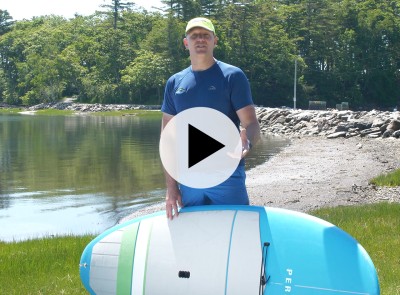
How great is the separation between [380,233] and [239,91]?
3405mm

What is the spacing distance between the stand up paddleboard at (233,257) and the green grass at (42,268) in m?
0.69

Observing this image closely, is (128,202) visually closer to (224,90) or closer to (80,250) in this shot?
(80,250)

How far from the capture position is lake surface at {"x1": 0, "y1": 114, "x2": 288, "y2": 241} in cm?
1208

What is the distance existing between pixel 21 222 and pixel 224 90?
339 inches

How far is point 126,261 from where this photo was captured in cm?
477

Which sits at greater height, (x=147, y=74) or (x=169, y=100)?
(x=169, y=100)

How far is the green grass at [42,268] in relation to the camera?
5.38 m

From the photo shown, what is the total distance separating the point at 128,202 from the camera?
14305 mm

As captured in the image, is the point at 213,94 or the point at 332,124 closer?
the point at 213,94

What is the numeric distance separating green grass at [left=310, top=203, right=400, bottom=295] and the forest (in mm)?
65803

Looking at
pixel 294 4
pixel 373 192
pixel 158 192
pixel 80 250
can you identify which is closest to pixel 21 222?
pixel 158 192

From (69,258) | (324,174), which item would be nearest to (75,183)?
(324,174)

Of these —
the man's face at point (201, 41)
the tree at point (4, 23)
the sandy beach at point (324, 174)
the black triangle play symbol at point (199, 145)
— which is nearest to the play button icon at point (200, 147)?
the black triangle play symbol at point (199, 145)

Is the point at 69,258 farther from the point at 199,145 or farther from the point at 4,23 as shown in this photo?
the point at 4,23
